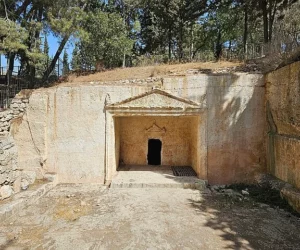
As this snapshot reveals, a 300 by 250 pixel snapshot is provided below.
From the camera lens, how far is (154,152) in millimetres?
12281

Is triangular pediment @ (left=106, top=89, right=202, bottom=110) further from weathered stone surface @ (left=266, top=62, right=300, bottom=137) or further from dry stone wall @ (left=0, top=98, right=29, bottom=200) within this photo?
dry stone wall @ (left=0, top=98, right=29, bottom=200)

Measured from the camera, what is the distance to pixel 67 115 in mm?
9000

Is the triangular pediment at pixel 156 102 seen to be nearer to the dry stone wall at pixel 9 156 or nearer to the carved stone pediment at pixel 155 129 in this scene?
the carved stone pediment at pixel 155 129

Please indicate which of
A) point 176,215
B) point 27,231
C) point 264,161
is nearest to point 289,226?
point 176,215

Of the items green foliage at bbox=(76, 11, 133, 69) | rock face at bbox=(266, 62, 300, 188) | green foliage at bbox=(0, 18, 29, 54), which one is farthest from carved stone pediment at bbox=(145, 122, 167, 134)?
green foliage at bbox=(76, 11, 133, 69)

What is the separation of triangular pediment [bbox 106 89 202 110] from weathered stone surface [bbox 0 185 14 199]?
13.5 feet

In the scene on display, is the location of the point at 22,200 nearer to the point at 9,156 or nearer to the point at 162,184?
the point at 9,156

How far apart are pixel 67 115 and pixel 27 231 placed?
14.4 ft

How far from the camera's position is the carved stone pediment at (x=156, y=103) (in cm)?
895

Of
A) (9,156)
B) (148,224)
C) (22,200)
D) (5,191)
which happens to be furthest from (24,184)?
(148,224)

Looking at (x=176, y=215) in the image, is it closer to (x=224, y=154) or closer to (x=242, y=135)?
(x=224, y=154)

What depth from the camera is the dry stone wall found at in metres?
7.82

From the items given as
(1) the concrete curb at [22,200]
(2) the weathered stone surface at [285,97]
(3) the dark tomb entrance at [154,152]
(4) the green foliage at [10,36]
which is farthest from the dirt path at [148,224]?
(4) the green foliage at [10,36]

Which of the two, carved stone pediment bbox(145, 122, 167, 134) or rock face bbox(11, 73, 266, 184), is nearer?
rock face bbox(11, 73, 266, 184)
